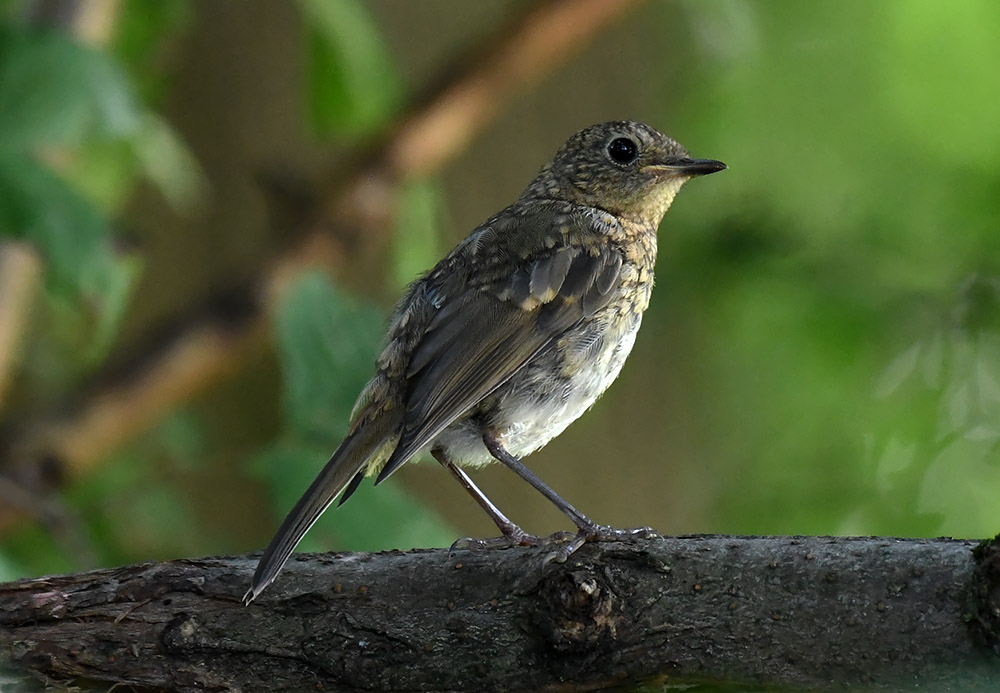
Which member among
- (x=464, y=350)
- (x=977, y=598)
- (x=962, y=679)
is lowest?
(x=962, y=679)

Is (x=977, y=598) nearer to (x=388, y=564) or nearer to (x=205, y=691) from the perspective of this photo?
(x=388, y=564)

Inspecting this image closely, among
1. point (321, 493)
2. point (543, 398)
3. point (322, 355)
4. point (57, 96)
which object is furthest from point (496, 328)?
point (57, 96)

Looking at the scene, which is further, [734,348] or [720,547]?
[734,348]

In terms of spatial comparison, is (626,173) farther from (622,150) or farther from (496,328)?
(496,328)

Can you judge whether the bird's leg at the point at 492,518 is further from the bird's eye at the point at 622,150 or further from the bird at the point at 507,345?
the bird's eye at the point at 622,150

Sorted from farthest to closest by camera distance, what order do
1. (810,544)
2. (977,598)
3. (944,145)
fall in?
(944,145) → (810,544) → (977,598)

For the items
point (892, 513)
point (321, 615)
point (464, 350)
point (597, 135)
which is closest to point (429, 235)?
point (597, 135)
